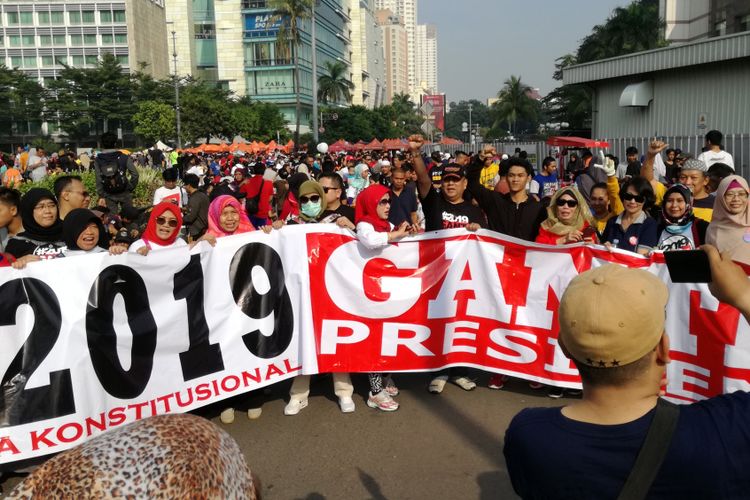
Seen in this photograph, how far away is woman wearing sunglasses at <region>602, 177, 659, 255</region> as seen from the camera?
5410 millimetres

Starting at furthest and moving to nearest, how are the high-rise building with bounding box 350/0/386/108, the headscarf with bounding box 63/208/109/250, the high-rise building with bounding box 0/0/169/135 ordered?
the high-rise building with bounding box 350/0/386/108 < the high-rise building with bounding box 0/0/169/135 < the headscarf with bounding box 63/208/109/250

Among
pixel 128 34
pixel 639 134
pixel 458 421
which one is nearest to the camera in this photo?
pixel 458 421

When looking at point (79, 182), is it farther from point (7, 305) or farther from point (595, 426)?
point (595, 426)

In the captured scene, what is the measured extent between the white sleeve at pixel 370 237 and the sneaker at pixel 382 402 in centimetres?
113

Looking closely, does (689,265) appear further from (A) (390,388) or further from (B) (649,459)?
(A) (390,388)

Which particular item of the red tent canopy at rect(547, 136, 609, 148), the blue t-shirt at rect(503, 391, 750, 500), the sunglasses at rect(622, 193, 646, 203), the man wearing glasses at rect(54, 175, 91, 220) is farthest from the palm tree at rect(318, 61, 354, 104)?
the blue t-shirt at rect(503, 391, 750, 500)

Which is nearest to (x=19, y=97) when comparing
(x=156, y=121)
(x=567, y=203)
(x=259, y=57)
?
(x=156, y=121)

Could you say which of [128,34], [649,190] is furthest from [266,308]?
[128,34]

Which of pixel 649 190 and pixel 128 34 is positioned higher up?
pixel 128 34

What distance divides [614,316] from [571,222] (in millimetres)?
3993

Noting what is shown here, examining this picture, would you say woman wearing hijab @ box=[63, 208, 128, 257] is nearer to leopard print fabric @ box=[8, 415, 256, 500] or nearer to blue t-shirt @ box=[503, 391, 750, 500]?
leopard print fabric @ box=[8, 415, 256, 500]

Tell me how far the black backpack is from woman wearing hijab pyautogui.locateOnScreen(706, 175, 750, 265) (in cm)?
762

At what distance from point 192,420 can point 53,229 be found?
167 inches

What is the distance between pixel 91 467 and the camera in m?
1.43
